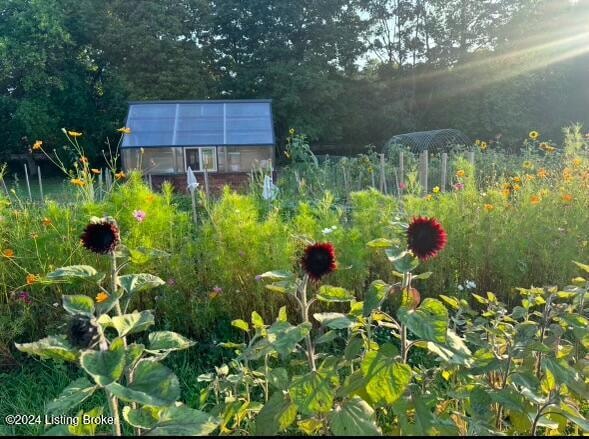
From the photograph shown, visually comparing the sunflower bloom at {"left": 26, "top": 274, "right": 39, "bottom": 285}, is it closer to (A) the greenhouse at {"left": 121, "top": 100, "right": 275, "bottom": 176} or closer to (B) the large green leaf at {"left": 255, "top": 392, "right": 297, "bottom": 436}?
(B) the large green leaf at {"left": 255, "top": 392, "right": 297, "bottom": 436}

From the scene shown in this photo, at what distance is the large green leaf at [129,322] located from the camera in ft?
3.24

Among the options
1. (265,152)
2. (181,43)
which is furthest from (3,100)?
(265,152)

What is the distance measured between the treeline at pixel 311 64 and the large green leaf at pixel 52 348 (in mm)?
19342

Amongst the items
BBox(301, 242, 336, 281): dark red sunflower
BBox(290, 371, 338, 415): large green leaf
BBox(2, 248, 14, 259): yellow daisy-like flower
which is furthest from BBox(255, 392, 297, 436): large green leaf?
BBox(2, 248, 14, 259): yellow daisy-like flower

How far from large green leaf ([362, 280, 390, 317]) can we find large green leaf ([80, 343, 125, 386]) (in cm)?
54

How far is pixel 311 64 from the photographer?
20672 millimetres

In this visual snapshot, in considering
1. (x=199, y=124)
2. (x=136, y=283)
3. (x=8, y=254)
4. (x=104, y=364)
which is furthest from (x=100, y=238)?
(x=199, y=124)

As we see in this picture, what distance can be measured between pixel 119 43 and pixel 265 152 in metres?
11.3

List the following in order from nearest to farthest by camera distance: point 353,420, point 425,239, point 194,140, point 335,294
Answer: point 353,420 < point 425,239 < point 335,294 < point 194,140

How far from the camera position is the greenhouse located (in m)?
11.7

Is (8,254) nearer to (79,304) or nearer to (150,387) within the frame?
(79,304)

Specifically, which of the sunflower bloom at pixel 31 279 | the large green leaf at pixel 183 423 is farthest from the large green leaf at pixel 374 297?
the sunflower bloom at pixel 31 279

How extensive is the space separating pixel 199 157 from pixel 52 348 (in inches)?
442

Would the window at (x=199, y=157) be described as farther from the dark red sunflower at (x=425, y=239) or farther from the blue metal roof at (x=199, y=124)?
the dark red sunflower at (x=425, y=239)
